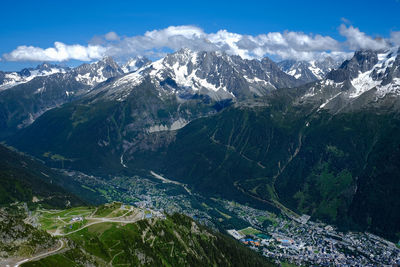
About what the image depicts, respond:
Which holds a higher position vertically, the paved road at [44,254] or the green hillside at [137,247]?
the paved road at [44,254]

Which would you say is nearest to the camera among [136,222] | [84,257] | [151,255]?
[84,257]

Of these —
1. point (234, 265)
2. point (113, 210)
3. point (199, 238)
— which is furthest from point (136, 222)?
point (234, 265)

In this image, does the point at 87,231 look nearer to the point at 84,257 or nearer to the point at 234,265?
the point at 84,257

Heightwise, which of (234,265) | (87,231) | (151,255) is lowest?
(234,265)

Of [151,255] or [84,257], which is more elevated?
[84,257]

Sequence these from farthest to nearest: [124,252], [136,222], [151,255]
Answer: [136,222] < [151,255] < [124,252]

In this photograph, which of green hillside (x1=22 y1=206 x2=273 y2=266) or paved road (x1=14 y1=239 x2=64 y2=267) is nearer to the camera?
paved road (x1=14 y1=239 x2=64 y2=267)

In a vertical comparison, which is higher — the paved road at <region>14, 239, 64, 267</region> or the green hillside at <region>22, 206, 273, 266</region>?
the paved road at <region>14, 239, 64, 267</region>

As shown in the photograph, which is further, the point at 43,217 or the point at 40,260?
the point at 43,217

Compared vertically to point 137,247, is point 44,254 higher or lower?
higher

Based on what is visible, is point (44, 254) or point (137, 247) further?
point (137, 247)

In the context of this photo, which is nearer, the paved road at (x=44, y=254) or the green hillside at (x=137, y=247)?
the paved road at (x=44, y=254)
